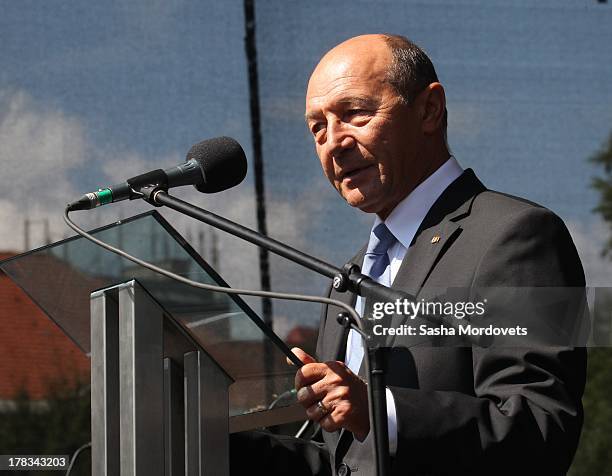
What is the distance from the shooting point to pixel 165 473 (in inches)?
52.6

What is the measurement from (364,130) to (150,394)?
2.11 ft

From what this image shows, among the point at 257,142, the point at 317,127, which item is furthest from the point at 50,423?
the point at 317,127

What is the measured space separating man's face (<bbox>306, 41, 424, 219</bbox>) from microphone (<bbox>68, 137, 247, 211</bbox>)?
195 mm

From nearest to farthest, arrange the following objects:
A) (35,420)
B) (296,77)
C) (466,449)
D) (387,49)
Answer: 1. (466,449)
2. (387,49)
3. (35,420)
4. (296,77)

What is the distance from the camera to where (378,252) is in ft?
5.87

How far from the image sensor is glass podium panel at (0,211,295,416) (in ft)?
4.40

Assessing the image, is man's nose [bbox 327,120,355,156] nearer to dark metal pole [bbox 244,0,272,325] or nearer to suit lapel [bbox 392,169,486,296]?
suit lapel [bbox 392,169,486,296]

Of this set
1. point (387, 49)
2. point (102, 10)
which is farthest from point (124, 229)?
point (102, 10)

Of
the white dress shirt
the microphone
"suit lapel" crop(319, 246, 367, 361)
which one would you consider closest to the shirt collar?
the white dress shirt

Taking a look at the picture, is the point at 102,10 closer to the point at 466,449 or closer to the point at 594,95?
the point at 594,95

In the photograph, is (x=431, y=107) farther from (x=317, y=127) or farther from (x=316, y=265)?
(x=316, y=265)

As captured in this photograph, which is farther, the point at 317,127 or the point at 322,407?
the point at 317,127

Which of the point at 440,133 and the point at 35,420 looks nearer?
the point at 440,133

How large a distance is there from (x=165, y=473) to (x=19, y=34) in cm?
252
